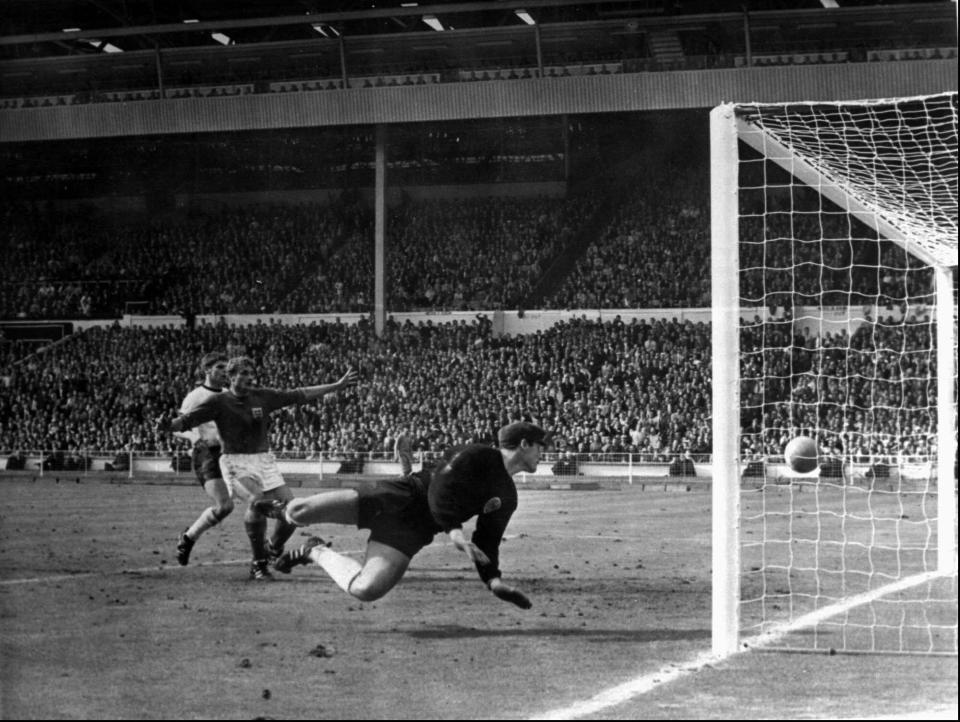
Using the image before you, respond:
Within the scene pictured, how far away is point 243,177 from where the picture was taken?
35.6m

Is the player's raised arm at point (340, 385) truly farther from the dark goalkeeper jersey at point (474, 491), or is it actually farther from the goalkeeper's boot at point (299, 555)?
the dark goalkeeper jersey at point (474, 491)

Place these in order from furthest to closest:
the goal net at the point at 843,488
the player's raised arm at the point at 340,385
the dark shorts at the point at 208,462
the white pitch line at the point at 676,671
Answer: the dark shorts at the point at 208,462 → the player's raised arm at the point at 340,385 → the goal net at the point at 843,488 → the white pitch line at the point at 676,671

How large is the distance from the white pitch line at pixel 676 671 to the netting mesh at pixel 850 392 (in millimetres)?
97

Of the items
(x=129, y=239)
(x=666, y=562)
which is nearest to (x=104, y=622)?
(x=666, y=562)

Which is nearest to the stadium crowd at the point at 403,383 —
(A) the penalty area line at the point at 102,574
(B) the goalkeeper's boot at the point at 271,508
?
(A) the penalty area line at the point at 102,574

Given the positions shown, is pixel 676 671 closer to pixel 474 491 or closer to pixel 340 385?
pixel 474 491

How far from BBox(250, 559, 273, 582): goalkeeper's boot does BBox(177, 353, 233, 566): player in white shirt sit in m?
0.45

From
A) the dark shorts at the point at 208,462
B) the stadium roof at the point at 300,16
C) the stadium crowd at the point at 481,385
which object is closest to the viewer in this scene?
the dark shorts at the point at 208,462

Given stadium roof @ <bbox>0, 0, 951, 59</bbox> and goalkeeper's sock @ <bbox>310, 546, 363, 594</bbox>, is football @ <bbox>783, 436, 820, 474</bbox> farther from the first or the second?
stadium roof @ <bbox>0, 0, 951, 59</bbox>

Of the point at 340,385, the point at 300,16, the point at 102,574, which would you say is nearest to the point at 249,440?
the point at 340,385

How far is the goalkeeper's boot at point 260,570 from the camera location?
923 centimetres

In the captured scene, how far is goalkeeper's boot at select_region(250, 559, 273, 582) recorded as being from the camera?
30.3ft

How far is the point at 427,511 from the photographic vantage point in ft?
22.7

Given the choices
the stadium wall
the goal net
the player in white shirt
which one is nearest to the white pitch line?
the goal net
